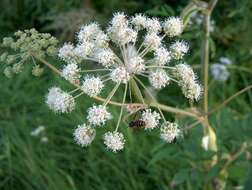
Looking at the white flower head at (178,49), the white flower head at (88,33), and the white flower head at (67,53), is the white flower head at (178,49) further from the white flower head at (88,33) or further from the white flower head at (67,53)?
the white flower head at (67,53)

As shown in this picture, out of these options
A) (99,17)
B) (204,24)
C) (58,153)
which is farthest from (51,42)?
(99,17)

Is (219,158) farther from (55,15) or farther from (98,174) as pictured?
(55,15)

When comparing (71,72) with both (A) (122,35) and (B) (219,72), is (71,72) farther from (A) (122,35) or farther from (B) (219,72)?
(B) (219,72)

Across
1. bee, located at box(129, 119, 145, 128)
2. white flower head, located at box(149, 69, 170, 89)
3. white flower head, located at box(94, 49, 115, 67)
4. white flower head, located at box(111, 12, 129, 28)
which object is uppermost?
white flower head, located at box(111, 12, 129, 28)

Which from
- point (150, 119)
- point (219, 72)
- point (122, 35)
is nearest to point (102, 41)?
point (122, 35)

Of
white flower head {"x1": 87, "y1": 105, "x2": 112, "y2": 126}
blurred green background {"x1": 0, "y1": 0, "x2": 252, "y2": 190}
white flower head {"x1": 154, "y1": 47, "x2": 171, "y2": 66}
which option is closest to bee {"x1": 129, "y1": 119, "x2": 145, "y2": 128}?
white flower head {"x1": 87, "y1": 105, "x2": 112, "y2": 126}

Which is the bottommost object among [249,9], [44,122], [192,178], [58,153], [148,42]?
[192,178]

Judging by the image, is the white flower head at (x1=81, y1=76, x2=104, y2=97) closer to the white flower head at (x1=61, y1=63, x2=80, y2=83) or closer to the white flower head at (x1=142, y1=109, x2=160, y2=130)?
the white flower head at (x1=61, y1=63, x2=80, y2=83)
